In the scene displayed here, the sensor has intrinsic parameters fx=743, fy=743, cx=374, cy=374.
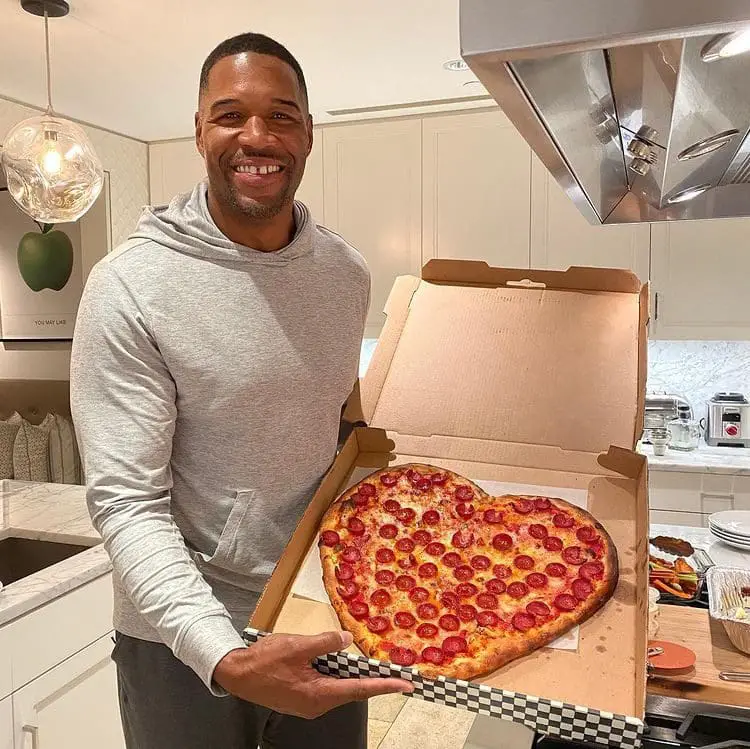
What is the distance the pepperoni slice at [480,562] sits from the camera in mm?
1122

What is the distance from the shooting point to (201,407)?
1.11 meters

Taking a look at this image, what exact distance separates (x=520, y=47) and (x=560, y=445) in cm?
87

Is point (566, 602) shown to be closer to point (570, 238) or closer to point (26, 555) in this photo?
point (26, 555)

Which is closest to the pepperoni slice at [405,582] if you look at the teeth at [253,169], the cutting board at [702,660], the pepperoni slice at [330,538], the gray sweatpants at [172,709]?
the pepperoni slice at [330,538]

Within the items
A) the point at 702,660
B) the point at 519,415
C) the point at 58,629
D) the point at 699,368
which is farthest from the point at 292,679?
the point at 699,368

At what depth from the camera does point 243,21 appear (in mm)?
2379

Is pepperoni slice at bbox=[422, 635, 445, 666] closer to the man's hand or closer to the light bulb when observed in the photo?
the man's hand

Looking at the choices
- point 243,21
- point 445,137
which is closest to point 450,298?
point 243,21

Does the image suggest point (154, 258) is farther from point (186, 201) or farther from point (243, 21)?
point (243, 21)

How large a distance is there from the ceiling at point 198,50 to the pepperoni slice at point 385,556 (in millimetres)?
1744

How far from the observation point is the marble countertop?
1768 millimetres

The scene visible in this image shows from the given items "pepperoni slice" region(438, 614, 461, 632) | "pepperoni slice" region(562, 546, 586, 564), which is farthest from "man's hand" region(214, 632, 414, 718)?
"pepperoni slice" region(562, 546, 586, 564)

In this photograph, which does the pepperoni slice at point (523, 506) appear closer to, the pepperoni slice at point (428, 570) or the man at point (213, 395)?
the pepperoni slice at point (428, 570)

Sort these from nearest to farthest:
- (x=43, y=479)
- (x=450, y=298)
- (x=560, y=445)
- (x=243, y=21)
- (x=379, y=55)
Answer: (x=560, y=445) → (x=450, y=298) → (x=243, y=21) → (x=379, y=55) → (x=43, y=479)
